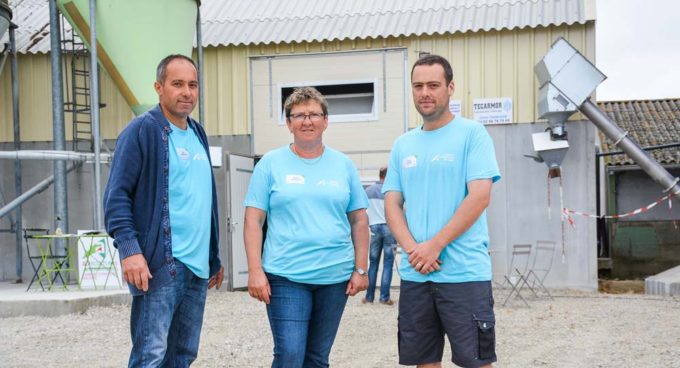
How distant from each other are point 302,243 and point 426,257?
558 mm

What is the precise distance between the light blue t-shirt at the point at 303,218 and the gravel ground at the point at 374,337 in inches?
92.9

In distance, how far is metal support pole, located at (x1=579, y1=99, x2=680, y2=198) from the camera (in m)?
9.36

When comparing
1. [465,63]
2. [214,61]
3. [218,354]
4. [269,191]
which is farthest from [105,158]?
[269,191]

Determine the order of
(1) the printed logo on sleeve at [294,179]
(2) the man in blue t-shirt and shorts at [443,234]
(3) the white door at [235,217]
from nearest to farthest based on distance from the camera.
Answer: (2) the man in blue t-shirt and shorts at [443,234] → (1) the printed logo on sleeve at [294,179] → (3) the white door at [235,217]

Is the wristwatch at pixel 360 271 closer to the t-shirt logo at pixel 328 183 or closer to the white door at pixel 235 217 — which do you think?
the t-shirt logo at pixel 328 183

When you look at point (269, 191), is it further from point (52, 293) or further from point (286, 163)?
point (52, 293)

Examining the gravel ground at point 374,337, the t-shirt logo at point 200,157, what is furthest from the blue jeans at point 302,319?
the gravel ground at point 374,337

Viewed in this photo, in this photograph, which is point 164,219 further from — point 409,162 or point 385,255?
point 385,255

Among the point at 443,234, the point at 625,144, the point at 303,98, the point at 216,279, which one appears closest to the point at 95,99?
the point at 216,279

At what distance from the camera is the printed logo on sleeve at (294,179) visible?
3125mm

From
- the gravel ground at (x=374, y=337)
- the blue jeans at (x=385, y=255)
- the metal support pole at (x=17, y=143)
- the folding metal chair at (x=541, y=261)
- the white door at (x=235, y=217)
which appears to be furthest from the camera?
the metal support pole at (x=17, y=143)

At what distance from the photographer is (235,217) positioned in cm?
1019

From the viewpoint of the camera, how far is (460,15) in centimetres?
1046

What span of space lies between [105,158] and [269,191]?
6557 mm
